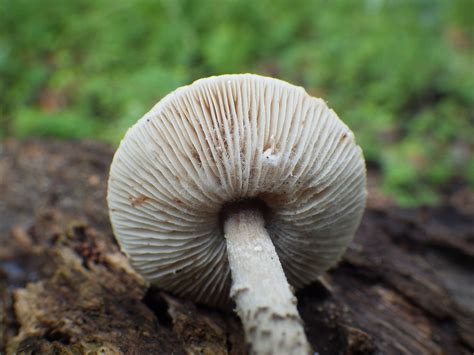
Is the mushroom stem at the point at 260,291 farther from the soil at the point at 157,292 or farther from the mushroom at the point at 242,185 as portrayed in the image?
the soil at the point at 157,292

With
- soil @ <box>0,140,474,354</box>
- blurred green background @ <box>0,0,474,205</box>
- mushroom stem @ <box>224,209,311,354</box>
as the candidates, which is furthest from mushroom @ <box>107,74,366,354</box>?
blurred green background @ <box>0,0,474,205</box>

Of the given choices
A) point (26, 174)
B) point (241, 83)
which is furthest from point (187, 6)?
point (241, 83)

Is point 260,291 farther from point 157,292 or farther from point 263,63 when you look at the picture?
point 263,63

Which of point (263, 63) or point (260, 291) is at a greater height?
point (263, 63)

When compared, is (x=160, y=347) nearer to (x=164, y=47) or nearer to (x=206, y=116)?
(x=206, y=116)

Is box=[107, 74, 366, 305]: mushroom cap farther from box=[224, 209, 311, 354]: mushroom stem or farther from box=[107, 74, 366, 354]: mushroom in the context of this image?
box=[224, 209, 311, 354]: mushroom stem

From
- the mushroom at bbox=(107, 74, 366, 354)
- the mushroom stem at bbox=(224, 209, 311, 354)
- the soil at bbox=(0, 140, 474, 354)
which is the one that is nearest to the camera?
the mushroom stem at bbox=(224, 209, 311, 354)

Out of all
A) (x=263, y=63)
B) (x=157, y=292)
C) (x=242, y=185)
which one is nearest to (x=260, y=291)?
(x=242, y=185)
